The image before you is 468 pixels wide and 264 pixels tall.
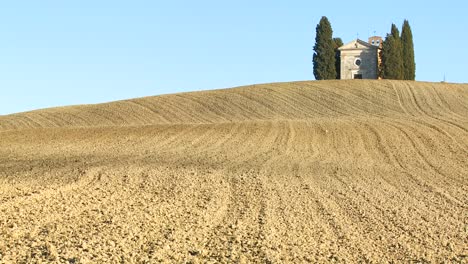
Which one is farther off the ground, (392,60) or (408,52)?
(408,52)

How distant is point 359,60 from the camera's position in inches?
3012

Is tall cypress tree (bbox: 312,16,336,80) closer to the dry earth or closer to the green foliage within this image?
the green foliage

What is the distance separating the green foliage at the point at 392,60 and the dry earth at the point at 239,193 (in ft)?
127

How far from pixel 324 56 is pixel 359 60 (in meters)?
5.86

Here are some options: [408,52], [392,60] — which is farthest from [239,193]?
[408,52]

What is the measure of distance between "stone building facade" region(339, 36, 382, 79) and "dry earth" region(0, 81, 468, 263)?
138 feet

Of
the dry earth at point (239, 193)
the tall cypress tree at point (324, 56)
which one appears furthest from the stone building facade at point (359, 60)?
the dry earth at point (239, 193)

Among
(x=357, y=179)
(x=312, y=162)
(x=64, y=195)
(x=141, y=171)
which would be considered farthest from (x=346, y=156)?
(x=64, y=195)

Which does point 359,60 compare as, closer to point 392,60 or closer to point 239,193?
point 392,60

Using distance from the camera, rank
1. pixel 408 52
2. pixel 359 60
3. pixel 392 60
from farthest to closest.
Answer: pixel 359 60, pixel 408 52, pixel 392 60

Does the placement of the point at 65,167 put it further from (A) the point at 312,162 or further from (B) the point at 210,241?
(B) the point at 210,241

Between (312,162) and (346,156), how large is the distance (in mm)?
2453

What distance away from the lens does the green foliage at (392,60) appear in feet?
236

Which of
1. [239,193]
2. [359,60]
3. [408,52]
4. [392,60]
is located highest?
[408,52]
